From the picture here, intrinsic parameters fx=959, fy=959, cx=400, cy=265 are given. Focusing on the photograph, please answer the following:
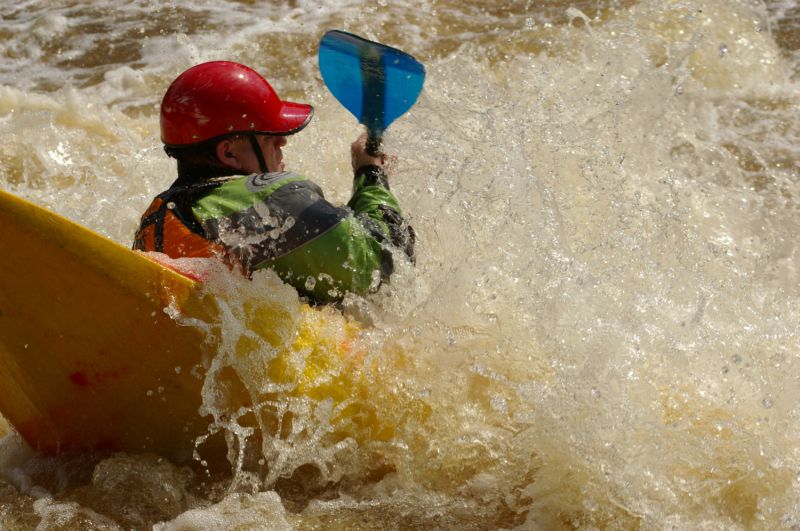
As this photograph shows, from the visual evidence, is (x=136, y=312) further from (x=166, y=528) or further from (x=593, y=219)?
(x=593, y=219)

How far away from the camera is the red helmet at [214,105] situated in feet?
10.0

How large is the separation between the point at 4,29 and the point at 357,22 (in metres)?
2.55

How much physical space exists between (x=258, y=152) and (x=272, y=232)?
0.47 meters

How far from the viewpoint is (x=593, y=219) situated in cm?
388

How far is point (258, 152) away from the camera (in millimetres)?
3176

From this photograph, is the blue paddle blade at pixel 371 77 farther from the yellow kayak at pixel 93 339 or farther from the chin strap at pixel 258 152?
the yellow kayak at pixel 93 339

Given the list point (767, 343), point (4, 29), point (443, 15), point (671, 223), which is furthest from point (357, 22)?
point (767, 343)

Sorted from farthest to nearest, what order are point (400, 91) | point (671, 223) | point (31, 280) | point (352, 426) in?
point (671, 223) → point (400, 91) → point (352, 426) → point (31, 280)

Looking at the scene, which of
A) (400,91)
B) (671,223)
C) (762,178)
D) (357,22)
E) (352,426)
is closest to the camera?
(352,426)

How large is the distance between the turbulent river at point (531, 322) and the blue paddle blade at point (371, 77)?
0.21 meters

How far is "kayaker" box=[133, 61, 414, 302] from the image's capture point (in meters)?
2.80

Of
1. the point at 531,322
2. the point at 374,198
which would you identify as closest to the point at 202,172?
the point at 374,198

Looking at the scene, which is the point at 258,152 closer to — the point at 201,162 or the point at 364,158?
the point at 201,162

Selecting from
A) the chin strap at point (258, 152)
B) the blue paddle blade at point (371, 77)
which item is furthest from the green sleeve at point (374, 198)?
the chin strap at point (258, 152)
